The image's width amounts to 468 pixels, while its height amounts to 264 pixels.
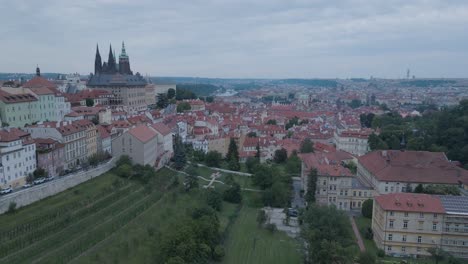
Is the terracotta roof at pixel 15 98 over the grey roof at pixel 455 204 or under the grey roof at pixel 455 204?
over

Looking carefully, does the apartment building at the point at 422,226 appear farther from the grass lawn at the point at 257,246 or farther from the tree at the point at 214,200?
the tree at the point at 214,200

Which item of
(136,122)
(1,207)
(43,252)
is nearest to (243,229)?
(43,252)

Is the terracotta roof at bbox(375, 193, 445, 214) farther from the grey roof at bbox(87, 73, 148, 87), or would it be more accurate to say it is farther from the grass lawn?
the grey roof at bbox(87, 73, 148, 87)

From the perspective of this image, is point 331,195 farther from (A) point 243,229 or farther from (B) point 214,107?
(B) point 214,107

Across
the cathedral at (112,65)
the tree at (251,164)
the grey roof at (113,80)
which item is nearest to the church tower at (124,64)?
the cathedral at (112,65)

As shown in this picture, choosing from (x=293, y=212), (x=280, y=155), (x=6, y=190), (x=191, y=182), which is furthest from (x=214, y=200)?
(x=280, y=155)

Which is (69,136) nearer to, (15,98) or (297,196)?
(15,98)
